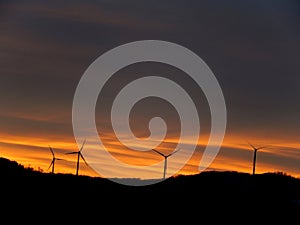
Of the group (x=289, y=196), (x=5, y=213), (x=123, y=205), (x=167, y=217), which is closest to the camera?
(x=5, y=213)

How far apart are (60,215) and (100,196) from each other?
103ft

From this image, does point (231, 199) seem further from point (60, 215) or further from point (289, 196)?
point (60, 215)

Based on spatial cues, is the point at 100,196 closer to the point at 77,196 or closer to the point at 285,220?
the point at 77,196

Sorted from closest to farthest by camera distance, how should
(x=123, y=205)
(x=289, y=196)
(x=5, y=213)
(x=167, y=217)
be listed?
(x=5, y=213) → (x=167, y=217) → (x=123, y=205) → (x=289, y=196)

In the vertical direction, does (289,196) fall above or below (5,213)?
above

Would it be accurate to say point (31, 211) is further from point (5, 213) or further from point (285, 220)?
point (285, 220)

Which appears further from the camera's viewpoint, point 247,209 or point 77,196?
point 77,196

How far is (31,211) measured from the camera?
163500 mm

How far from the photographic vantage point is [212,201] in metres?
188

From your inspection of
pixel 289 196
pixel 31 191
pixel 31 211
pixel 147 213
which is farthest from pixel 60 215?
pixel 289 196

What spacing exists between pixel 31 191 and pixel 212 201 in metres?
31.3

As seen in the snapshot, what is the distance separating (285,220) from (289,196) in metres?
35.1

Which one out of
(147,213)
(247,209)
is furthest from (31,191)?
(247,209)

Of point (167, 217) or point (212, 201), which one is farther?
point (212, 201)
